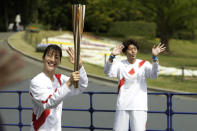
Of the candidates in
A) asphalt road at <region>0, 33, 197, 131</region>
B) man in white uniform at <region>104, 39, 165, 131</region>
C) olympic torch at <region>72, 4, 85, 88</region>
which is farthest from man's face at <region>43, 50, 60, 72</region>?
asphalt road at <region>0, 33, 197, 131</region>

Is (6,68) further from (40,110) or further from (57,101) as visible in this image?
(40,110)

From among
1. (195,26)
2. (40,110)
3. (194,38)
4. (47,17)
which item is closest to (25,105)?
(40,110)

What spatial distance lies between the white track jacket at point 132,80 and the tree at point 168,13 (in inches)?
985

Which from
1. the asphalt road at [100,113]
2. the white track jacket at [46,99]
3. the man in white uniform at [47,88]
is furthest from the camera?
the asphalt road at [100,113]

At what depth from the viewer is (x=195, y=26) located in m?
29.4

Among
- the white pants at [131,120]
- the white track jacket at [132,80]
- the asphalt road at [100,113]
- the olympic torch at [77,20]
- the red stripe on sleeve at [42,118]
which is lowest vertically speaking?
the asphalt road at [100,113]

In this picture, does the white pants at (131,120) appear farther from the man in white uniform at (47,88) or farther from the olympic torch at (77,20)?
the olympic torch at (77,20)

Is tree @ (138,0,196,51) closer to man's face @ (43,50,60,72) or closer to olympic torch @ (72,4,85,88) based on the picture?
man's face @ (43,50,60,72)

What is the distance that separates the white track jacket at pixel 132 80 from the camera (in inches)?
153

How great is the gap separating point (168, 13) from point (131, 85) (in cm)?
2694

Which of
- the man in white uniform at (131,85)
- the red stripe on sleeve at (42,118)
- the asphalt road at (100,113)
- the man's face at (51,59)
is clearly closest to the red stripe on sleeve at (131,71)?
the man in white uniform at (131,85)

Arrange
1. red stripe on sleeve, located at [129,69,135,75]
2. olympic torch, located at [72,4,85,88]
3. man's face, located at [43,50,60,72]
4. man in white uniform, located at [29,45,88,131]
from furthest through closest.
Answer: red stripe on sleeve, located at [129,69,135,75] < man's face, located at [43,50,60,72] < man in white uniform, located at [29,45,88,131] < olympic torch, located at [72,4,85,88]

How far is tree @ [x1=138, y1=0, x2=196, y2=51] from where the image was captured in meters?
28.4

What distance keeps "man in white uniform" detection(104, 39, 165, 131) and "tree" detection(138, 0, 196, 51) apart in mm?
24996
